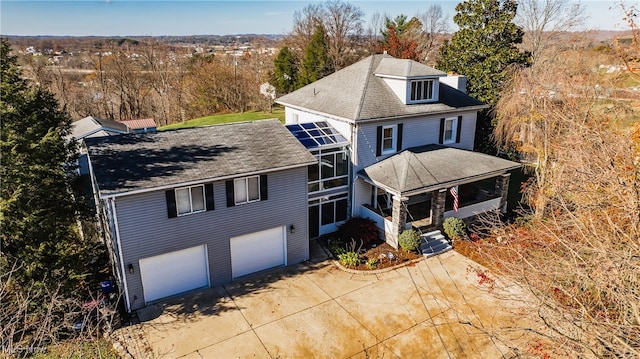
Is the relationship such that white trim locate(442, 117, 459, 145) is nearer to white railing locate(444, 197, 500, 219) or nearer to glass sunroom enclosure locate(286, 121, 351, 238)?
white railing locate(444, 197, 500, 219)

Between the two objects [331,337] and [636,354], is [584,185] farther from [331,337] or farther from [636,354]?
[331,337]

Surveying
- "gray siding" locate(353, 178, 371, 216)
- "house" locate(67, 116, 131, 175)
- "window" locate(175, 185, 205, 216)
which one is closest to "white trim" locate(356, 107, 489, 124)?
"gray siding" locate(353, 178, 371, 216)

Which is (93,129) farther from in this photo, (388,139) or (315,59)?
(315,59)

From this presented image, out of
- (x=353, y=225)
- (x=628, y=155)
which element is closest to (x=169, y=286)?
(x=353, y=225)

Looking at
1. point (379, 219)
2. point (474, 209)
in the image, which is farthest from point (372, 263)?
point (474, 209)

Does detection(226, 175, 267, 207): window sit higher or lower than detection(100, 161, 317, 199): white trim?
lower

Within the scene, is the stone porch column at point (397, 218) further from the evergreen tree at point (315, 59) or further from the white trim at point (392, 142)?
the evergreen tree at point (315, 59)
